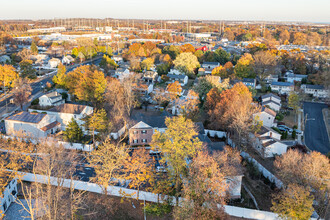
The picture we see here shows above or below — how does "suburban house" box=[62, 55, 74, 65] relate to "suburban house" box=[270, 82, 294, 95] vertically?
above

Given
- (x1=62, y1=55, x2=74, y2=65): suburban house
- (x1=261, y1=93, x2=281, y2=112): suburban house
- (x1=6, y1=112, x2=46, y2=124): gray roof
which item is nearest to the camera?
(x1=6, y1=112, x2=46, y2=124): gray roof

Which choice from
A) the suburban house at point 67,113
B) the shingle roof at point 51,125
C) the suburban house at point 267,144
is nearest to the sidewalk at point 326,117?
the suburban house at point 267,144

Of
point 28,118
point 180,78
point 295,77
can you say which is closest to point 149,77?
point 180,78

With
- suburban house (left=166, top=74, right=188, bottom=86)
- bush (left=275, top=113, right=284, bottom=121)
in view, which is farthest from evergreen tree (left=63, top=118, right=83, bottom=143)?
suburban house (left=166, top=74, right=188, bottom=86)

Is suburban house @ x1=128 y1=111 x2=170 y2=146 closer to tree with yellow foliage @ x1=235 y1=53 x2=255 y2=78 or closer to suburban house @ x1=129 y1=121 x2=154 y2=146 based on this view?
suburban house @ x1=129 y1=121 x2=154 y2=146

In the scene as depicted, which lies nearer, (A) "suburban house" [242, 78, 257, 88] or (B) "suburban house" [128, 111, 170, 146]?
(B) "suburban house" [128, 111, 170, 146]

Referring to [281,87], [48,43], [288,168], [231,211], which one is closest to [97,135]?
[231,211]

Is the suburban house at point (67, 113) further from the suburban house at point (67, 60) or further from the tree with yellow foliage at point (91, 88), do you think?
the suburban house at point (67, 60)

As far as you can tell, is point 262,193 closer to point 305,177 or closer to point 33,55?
point 305,177
